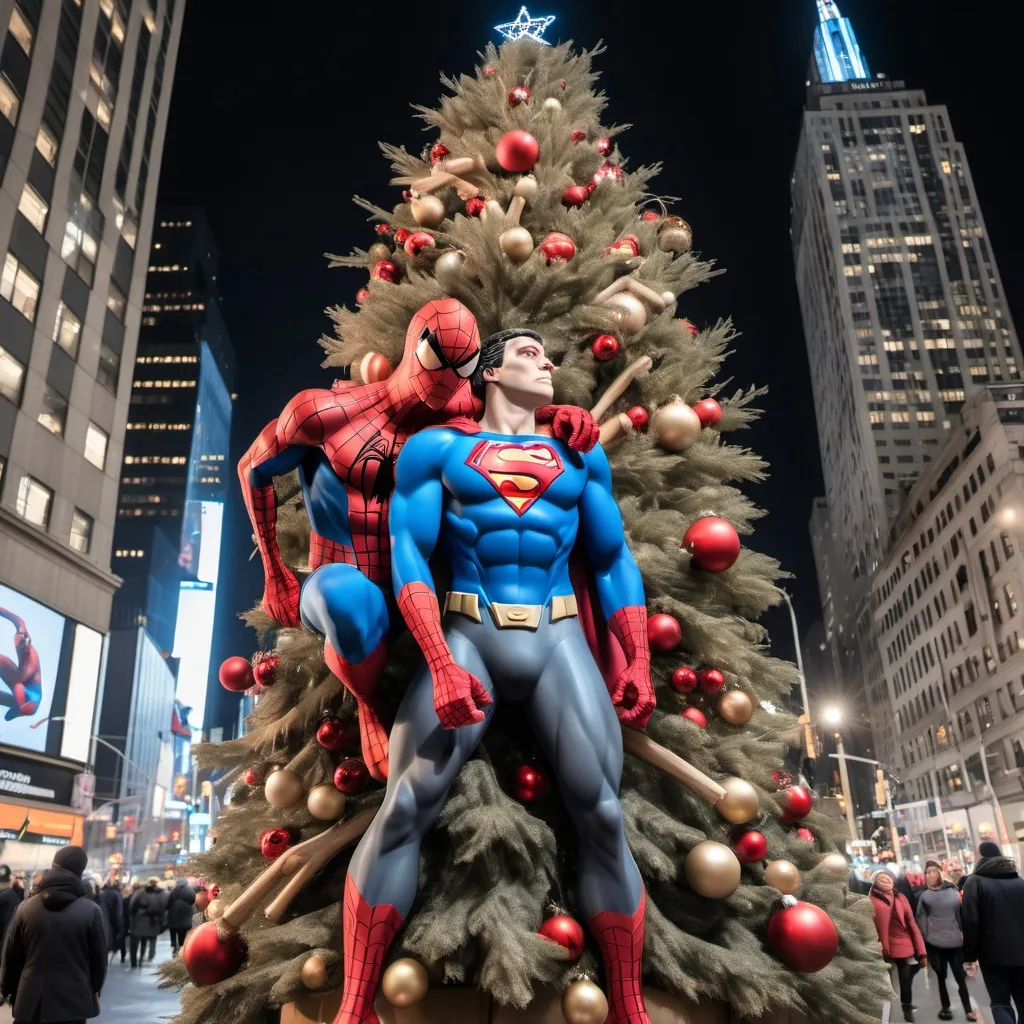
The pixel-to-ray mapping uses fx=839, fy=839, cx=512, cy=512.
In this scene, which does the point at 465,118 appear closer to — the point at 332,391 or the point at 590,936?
the point at 332,391

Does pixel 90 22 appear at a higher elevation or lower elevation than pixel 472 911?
higher

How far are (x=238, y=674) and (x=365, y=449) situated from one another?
1.56 m

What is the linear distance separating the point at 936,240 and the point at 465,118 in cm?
10009

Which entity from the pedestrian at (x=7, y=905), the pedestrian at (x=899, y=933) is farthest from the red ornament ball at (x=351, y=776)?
the pedestrian at (x=7, y=905)

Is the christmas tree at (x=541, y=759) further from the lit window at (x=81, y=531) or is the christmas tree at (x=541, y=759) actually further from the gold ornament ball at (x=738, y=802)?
the lit window at (x=81, y=531)

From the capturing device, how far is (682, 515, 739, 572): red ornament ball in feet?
12.7

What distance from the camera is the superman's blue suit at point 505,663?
2.93 meters

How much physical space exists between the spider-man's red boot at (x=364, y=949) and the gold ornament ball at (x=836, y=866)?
2075mm

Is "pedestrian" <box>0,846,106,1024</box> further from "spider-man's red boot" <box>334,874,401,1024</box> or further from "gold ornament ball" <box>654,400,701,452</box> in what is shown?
"gold ornament ball" <box>654,400,701,452</box>

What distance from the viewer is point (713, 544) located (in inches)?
152

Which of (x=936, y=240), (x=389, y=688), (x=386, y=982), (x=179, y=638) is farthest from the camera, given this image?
(x=179, y=638)

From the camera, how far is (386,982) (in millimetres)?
2910

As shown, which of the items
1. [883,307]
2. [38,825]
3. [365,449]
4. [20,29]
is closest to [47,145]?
[20,29]

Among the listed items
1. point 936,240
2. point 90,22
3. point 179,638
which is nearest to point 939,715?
point 936,240
